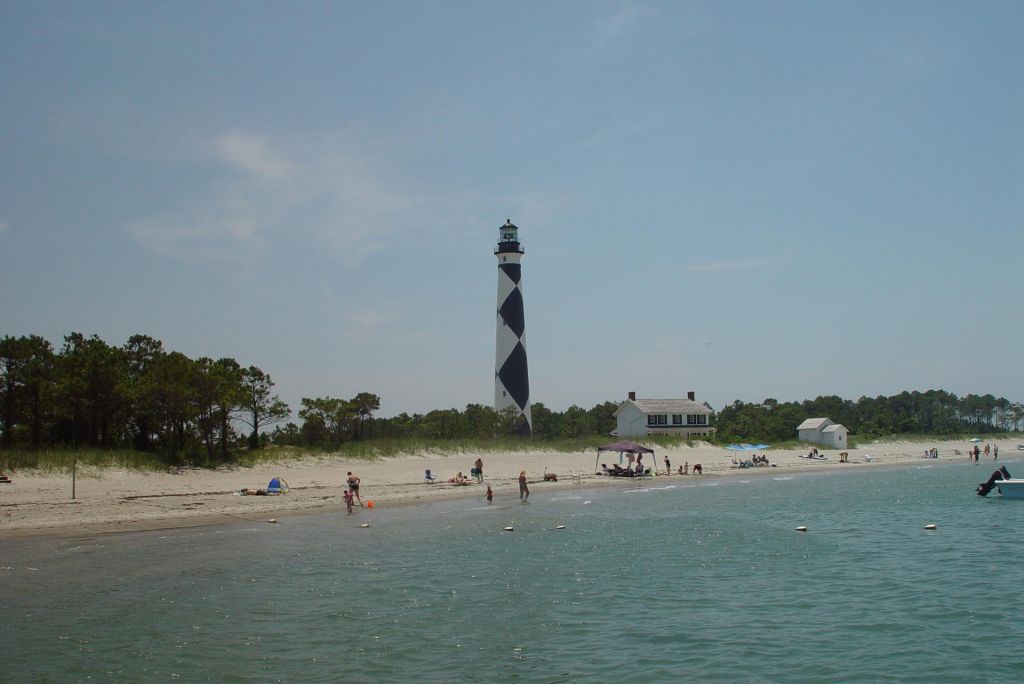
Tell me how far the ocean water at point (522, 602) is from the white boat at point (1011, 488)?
948 centimetres

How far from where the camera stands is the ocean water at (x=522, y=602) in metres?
12.2

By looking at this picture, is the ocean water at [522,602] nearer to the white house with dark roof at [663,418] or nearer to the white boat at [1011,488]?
the white boat at [1011,488]

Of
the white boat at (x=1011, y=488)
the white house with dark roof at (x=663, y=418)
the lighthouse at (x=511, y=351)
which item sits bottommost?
the white boat at (x=1011, y=488)

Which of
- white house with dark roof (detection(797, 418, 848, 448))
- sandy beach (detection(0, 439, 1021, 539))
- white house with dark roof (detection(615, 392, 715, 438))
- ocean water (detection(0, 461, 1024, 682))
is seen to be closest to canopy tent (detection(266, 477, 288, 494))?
sandy beach (detection(0, 439, 1021, 539))

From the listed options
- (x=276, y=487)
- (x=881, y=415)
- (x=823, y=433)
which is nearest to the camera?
(x=276, y=487)

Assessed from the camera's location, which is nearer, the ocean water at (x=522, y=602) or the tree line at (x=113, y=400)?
the ocean water at (x=522, y=602)

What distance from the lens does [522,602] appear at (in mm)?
16297

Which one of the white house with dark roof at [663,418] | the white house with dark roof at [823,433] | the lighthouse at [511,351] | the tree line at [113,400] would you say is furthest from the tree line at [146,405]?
the white house with dark roof at [823,433]

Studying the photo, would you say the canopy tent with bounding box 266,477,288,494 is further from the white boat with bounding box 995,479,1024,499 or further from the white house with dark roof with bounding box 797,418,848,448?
the white house with dark roof with bounding box 797,418,848,448

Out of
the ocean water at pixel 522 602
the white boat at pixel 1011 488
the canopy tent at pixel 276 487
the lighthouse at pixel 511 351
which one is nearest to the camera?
the ocean water at pixel 522 602

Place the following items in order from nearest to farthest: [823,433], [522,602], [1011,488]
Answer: [522,602], [1011,488], [823,433]

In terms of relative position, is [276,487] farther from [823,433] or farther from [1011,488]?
[823,433]

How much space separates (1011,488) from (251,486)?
109 ft

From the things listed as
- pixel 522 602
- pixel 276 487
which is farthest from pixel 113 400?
pixel 522 602
